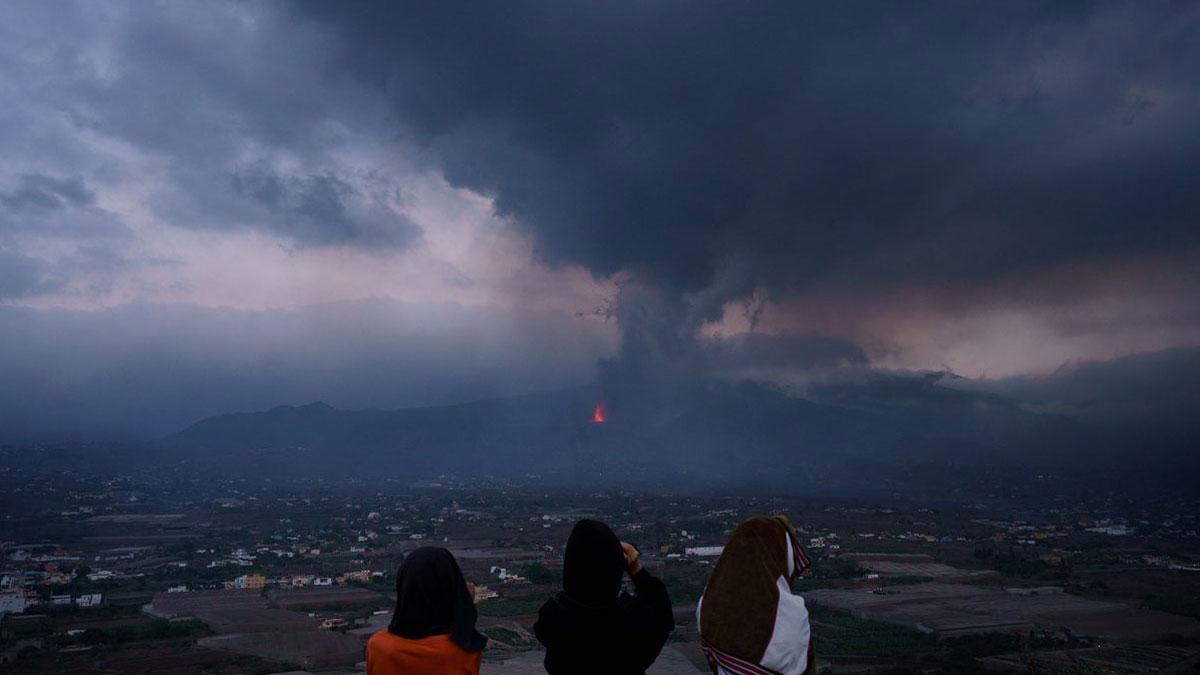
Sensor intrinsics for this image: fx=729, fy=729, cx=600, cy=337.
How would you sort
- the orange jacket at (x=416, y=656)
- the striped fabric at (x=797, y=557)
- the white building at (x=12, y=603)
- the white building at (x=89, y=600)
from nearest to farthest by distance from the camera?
the orange jacket at (x=416, y=656) < the striped fabric at (x=797, y=557) < the white building at (x=12, y=603) < the white building at (x=89, y=600)

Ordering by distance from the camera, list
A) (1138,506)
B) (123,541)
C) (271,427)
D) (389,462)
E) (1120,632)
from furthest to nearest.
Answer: (271,427)
(389,462)
(1138,506)
(123,541)
(1120,632)

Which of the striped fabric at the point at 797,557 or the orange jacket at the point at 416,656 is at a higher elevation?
the striped fabric at the point at 797,557

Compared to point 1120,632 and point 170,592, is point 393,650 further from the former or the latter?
point 170,592

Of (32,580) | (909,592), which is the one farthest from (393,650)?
(32,580)

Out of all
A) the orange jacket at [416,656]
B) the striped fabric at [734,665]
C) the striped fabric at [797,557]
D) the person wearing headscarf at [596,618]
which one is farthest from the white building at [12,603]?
the striped fabric at [797,557]

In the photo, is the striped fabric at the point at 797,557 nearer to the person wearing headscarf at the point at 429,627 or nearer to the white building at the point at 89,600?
the person wearing headscarf at the point at 429,627

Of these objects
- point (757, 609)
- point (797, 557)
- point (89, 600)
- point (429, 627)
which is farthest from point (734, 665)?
point (89, 600)
